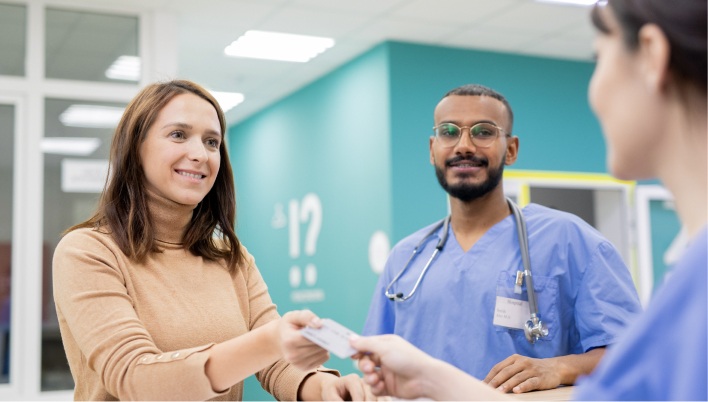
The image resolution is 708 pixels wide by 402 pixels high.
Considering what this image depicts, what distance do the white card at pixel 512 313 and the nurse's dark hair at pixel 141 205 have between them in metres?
0.70

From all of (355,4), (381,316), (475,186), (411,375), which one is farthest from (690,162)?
(355,4)

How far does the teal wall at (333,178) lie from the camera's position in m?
4.80

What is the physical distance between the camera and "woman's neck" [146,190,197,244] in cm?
149

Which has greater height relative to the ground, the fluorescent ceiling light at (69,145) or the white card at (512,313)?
the fluorescent ceiling light at (69,145)

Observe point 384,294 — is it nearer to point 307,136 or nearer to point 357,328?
A: point 357,328

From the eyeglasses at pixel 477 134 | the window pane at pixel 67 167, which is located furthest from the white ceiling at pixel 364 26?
the eyeglasses at pixel 477 134

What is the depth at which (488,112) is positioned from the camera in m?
1.96

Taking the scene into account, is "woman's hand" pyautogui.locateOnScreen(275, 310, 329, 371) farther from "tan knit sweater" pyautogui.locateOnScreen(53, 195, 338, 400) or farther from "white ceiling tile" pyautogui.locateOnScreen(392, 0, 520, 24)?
"white ceiling tile" pyautogui.locateOnScreen(392, 0, 520, 24)

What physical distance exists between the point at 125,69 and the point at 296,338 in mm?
3513

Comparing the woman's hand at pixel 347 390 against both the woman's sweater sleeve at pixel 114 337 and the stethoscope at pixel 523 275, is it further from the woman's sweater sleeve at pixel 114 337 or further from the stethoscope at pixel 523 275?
the stethoscope at pixel 523 275

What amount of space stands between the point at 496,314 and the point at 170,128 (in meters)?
0.96

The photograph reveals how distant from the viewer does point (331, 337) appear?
1.07 m

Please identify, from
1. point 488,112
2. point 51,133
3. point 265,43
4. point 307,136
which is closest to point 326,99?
point 307,136

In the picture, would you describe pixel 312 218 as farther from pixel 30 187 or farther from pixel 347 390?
pixel 347 390
